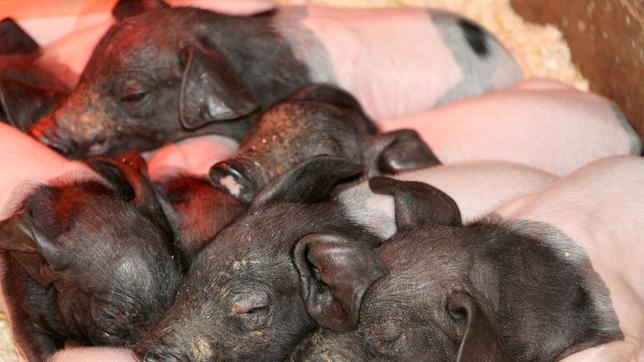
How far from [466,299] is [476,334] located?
0.46 ft

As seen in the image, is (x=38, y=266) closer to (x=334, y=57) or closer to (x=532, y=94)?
(x=334, y=57)

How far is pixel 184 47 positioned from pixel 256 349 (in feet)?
4.34

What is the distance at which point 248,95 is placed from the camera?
3.75m

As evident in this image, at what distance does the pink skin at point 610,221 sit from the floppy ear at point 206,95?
101 cm

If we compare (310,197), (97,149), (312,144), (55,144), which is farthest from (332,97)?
A: (55,144)

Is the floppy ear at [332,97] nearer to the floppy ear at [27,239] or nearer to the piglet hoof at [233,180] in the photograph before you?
the piglet hoof at [233,180]

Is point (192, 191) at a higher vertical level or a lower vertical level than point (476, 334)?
lower

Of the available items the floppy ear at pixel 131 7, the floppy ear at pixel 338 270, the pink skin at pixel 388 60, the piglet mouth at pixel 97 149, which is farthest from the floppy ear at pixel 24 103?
the floppy ear at pixel 338 270

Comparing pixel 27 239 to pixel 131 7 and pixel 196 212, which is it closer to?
pixel 196 212

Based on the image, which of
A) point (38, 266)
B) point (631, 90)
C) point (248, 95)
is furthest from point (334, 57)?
point (38, 266)

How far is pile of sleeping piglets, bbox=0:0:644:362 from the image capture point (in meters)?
2.77

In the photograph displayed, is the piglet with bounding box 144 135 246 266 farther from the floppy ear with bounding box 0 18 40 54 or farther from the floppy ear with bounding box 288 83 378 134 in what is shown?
the floppy ear with bounding box 0 18 40 54

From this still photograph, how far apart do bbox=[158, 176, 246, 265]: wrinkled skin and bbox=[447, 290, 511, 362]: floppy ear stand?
794 mm

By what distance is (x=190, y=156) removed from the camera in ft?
12.2
